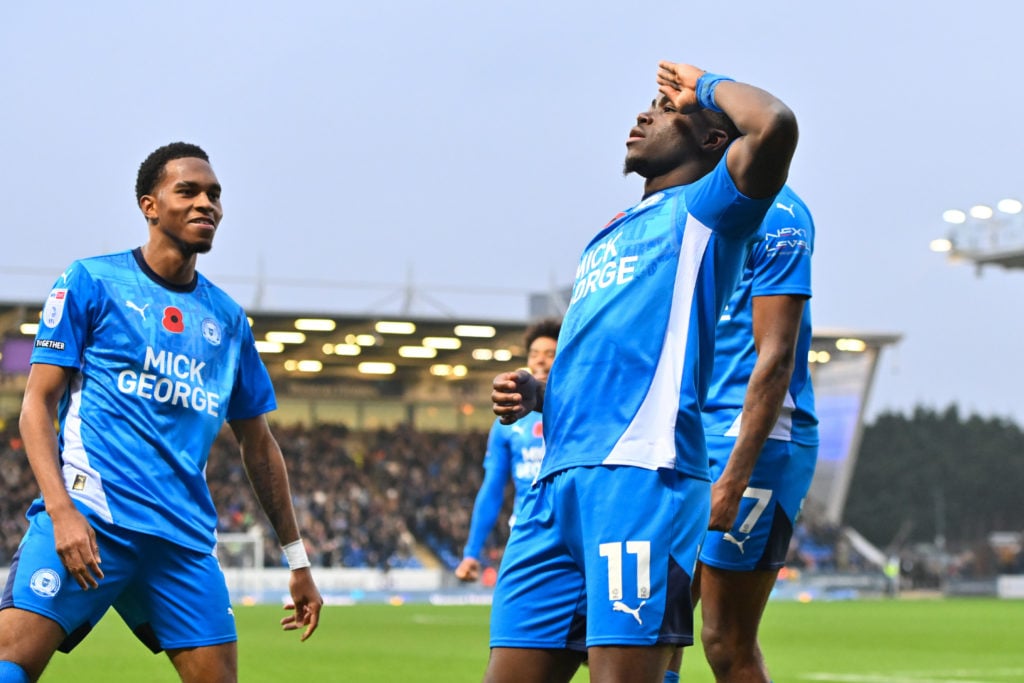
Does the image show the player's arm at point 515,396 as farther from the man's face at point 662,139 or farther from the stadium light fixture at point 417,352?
the stadium light fixture at point 417,352

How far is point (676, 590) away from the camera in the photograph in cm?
409

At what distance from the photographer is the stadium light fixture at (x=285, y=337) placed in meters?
40.0

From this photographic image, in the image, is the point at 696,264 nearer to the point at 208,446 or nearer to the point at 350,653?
the point at 208,446

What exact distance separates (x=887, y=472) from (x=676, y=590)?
112 meters

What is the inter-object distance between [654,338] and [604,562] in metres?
0.63

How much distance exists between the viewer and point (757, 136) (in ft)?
13.1

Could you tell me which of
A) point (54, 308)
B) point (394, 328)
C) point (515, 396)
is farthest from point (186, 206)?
point (394, 328)

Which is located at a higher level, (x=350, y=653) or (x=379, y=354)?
(x=350, y=653)

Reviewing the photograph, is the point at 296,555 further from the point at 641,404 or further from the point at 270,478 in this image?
the point at 641,404

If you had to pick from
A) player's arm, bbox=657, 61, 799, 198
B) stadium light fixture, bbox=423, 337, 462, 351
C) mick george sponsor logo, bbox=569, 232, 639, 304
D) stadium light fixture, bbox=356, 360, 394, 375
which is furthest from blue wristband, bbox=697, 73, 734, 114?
stadium light fixture, bbox=356, 360, 394, 375

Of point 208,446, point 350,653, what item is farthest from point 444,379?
point 208,446

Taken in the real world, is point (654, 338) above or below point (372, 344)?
above

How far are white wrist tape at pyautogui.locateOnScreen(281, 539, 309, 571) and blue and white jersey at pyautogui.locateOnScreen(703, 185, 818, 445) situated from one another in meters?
1.63

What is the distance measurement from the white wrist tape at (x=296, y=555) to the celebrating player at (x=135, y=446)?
1.66 ft
